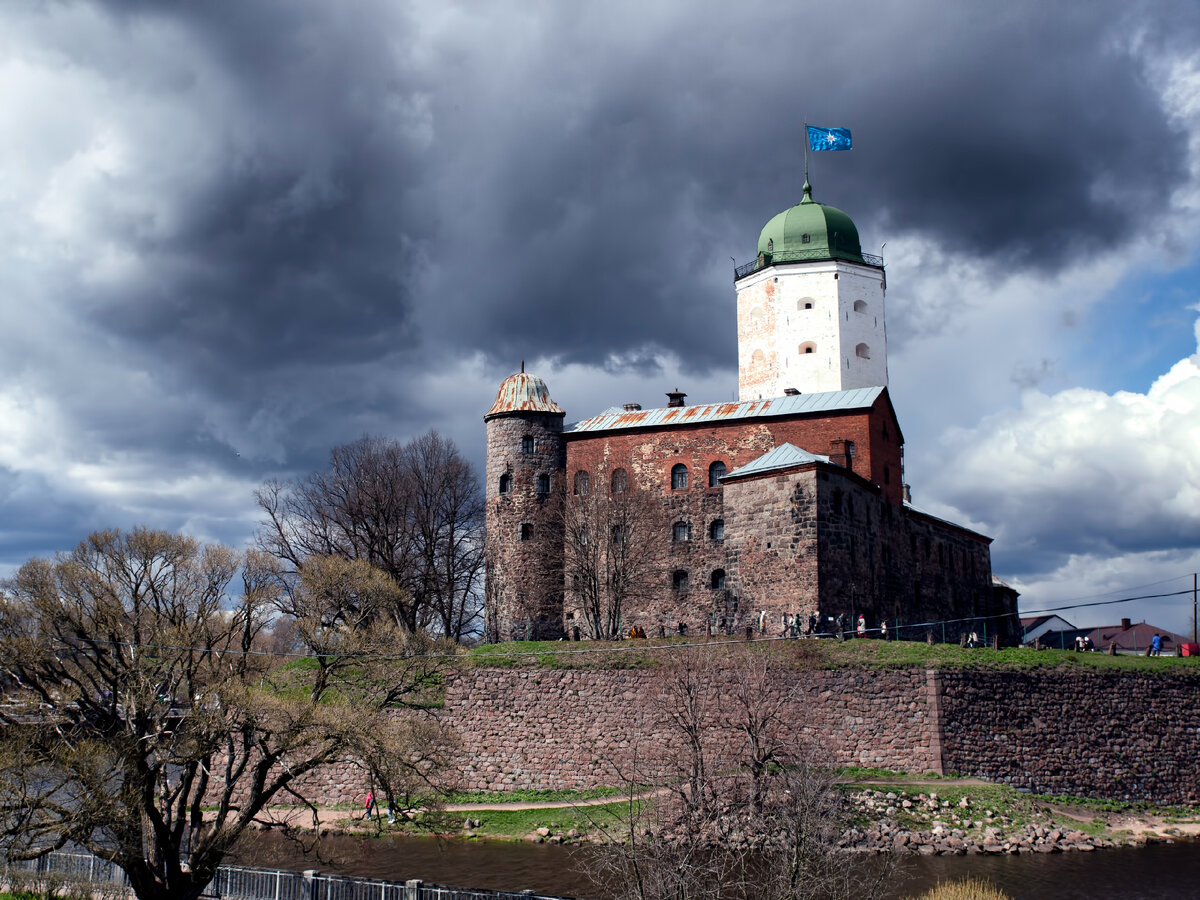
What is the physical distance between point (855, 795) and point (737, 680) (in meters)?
4.19

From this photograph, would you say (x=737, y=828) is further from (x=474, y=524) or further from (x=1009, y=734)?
(x=474, y=524)

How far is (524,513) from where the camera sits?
147 feet

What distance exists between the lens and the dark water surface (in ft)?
78.7

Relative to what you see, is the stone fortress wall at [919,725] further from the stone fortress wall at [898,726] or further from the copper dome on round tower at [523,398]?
the copper dome on round tower at [523,398]

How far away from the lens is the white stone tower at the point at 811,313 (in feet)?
175

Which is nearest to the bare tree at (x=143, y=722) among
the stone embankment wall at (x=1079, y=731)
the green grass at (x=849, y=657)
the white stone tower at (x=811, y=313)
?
the green grass at (x=849, y=657)

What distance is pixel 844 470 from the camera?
38.9m

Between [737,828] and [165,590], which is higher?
[165,590]

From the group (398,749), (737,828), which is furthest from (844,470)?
(398,749)

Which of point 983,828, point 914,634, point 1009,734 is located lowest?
point 983,828

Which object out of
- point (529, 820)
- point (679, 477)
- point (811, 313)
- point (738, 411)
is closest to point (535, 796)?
point (529, 820)

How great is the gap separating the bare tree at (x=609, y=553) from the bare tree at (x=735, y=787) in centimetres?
957

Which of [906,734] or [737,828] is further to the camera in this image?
[906,734]

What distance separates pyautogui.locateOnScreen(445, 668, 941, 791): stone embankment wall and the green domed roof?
2801 centimetres
